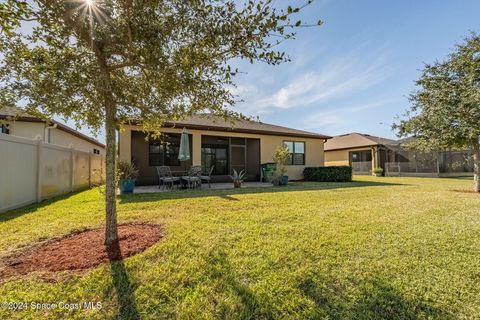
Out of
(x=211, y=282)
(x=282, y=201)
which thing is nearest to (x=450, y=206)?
(x=282, y=201)

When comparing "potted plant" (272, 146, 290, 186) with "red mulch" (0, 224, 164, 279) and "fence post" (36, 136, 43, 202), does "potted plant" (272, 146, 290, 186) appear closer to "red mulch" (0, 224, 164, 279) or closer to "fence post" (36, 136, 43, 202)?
"red mulch" (0, 224, 164, 279)

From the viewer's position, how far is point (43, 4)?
9.09 feet

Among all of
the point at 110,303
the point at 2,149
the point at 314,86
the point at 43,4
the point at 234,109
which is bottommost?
the point at 110,303

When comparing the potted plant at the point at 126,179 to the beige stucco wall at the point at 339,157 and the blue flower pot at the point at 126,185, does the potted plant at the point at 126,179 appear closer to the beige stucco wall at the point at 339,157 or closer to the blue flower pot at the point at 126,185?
the blue flower pot at the point at 126,185

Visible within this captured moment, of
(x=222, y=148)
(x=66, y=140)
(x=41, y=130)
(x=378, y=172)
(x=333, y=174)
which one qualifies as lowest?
(x=378, y=172)

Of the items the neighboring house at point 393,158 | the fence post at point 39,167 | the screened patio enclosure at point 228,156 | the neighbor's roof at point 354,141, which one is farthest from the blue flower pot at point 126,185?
the neighbor's roof at point 354,141

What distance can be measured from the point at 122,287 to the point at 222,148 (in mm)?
13878

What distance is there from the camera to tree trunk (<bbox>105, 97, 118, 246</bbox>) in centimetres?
371

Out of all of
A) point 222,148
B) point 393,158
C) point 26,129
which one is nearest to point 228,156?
point 222,148

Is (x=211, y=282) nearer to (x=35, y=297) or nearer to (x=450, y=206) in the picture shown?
(x=35, y=297)

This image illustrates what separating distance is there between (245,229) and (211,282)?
6.22 ft

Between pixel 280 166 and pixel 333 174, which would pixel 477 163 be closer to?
pixel 333 174

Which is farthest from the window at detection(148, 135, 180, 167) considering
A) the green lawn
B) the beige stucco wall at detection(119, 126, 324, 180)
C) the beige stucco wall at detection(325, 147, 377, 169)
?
the beige stucco wall at detection(325, 147, 377, 169)

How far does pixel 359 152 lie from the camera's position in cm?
2784
